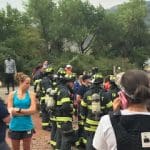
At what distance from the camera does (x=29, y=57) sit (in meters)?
48.4

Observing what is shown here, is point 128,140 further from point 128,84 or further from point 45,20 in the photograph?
point 45,20

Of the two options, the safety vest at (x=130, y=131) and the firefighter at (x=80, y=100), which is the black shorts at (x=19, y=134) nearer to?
the firefighter at (x=80, y=100)

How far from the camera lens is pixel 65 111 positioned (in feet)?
33.2

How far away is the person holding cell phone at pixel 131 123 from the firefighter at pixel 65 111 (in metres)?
5.69

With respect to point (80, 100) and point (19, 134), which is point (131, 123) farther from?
point (80, 100)

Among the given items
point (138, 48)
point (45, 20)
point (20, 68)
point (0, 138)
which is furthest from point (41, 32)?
point (0, 138)

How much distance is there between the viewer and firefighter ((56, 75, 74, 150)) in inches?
395

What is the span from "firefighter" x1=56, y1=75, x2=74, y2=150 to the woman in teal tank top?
4.03ft

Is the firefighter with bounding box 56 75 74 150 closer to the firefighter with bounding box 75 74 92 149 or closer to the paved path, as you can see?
the firefighter with bounding box 75 74 92 149

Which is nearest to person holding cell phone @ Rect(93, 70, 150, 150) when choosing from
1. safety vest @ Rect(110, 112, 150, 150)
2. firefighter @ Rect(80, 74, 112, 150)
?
safety vest @ Rect(110, 112, 150, 150)

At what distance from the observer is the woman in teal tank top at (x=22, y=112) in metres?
8.81

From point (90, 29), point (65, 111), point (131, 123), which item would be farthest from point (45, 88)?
point (90, 29)

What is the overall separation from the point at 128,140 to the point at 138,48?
216ft

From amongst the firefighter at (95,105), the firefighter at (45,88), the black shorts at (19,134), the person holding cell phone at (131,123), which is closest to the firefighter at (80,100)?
the firefighter at (45,88)
